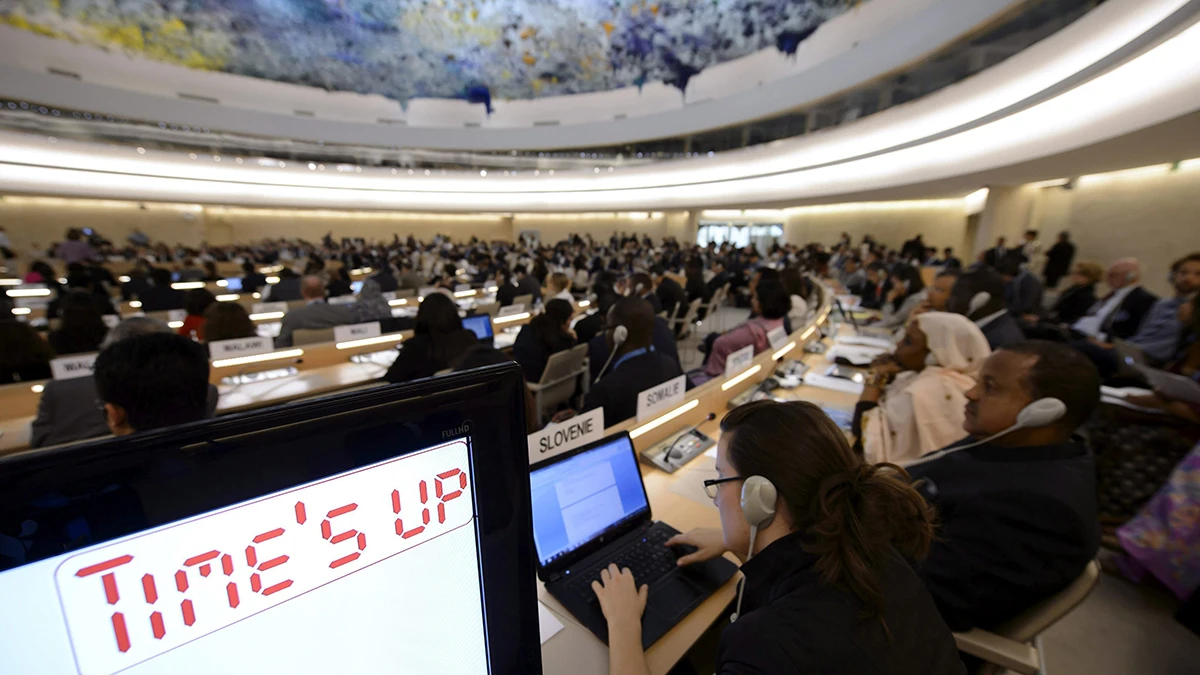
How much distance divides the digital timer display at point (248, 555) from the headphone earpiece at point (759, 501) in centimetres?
65

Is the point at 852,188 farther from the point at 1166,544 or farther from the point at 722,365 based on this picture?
the point at 1166,544

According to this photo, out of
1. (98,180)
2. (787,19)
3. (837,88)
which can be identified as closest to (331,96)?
(98,180)

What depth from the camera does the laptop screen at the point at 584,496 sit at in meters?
1.16

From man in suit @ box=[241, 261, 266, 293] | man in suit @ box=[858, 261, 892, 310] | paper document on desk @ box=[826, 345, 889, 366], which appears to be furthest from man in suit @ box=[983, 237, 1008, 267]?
man in suit @ box=[241, 261, 266, 293]

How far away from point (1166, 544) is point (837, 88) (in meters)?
9.35

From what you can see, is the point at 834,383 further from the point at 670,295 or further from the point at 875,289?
the point at 875,289

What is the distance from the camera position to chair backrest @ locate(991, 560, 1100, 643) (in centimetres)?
113

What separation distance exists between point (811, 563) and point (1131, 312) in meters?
5.19

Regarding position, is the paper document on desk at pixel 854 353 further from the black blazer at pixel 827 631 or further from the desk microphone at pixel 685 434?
the black blazer at pixel 827 631

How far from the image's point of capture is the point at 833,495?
869 mm

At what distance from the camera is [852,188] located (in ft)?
32.3

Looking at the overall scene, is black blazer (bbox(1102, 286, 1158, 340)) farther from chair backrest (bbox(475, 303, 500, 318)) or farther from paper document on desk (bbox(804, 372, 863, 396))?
chair backrest (bbox(475, 303, 500, 318))

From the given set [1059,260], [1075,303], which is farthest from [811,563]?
[1059,260]

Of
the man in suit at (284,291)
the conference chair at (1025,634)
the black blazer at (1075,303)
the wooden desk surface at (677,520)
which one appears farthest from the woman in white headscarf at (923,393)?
the man in suit at (284,291)
